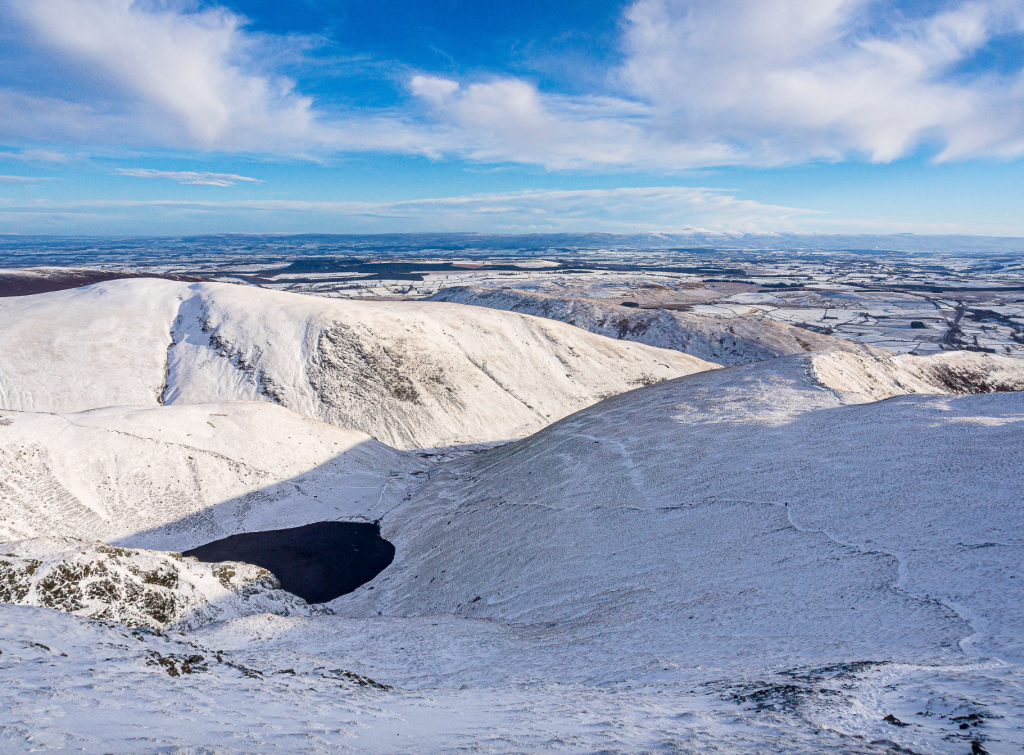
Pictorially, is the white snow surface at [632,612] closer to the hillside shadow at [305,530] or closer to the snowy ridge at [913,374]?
the hillside shadow at [305,530]

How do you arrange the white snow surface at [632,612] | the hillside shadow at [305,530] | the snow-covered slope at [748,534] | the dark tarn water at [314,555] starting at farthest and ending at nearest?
the hillside shadow at [305,530] < the dark tarn water at [314,555] < the snow-covered slope at [748,534] < the white snow surface at [632,612]

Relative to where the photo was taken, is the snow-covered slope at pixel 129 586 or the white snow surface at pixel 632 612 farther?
the snow-covered slope at pixel 129 586

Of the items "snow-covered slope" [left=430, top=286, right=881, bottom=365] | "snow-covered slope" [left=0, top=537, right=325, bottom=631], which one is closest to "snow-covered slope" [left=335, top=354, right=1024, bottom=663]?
"snow-covered slope" [left=0, top=537, right=325, bottom=631]

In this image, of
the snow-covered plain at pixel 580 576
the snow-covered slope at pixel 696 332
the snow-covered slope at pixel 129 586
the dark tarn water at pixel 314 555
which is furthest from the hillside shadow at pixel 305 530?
the snow-covered slope at pixel 696 332

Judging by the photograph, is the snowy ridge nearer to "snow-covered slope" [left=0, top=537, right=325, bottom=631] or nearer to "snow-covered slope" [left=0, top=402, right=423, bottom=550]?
"snow-covered slope" [left=0, top=402, right=423, bottom=550]

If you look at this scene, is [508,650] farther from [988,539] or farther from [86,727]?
[988,539]

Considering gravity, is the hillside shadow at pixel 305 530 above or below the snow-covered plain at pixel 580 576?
below
